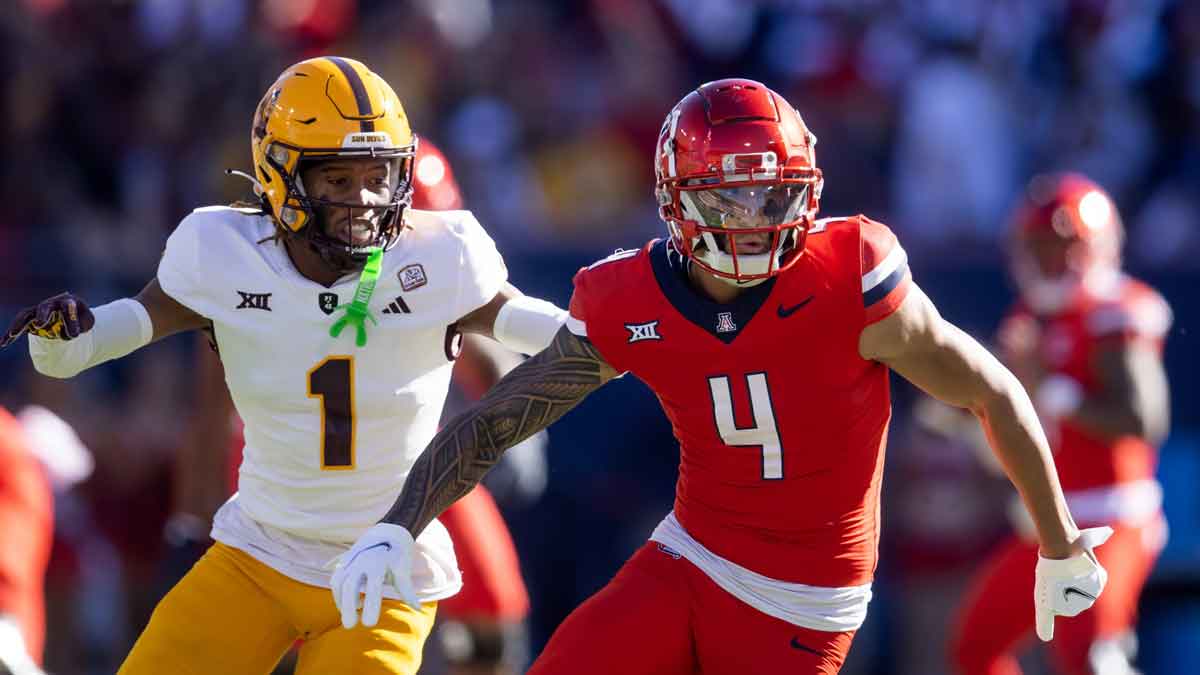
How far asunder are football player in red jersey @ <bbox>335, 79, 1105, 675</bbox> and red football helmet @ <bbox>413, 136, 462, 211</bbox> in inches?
69.3

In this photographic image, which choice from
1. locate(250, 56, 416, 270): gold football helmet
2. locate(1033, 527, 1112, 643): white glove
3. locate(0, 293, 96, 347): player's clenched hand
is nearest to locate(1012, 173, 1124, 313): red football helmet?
locate(1033, 527, 1112, 643): white glove

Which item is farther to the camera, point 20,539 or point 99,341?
point 20,539

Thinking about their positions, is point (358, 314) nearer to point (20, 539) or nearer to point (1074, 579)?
point (20, 539)

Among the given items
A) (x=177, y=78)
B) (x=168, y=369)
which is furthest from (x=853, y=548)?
(x=177, y=78)

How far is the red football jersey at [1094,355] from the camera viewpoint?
6.08 meters

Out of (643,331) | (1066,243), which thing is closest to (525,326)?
(643,331)

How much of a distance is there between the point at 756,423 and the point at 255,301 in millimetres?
1126

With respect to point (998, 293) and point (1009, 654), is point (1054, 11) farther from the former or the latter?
point (1009, 654)

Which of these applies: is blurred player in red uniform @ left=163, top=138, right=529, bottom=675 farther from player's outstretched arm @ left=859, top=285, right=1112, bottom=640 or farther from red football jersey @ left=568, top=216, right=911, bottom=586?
player's outstretched arm @ left=859, top=285, right=1112, bottom=640

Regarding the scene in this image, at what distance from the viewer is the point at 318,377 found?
13.6 feet

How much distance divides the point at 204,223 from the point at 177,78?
4646mm

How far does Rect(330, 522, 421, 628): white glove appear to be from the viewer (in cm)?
364

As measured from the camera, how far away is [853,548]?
3.93 metres

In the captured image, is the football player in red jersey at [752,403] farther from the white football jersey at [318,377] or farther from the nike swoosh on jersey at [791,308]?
the white football jersey at [318,377]
